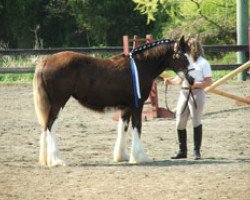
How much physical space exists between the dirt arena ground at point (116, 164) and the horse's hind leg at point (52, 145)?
0.58 ft

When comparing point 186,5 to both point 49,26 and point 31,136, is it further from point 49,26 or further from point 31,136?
point 31,136

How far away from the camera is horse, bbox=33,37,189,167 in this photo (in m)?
10.4

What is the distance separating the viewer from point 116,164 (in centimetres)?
1046

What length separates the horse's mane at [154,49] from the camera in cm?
1092

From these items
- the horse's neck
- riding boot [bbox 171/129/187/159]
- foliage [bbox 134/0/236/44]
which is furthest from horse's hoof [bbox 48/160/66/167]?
foliage [bbox 134/0/236/44]

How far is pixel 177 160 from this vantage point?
10.7 meters

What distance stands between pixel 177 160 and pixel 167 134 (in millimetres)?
2504

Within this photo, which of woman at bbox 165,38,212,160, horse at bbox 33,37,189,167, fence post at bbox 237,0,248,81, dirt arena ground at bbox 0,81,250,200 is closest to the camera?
dirt arena ground at bbox 0,81,250,200

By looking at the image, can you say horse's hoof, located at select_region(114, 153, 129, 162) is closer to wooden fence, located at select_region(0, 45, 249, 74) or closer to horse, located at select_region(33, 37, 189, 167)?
horse, located at select_region(33, 37, 189, 167)

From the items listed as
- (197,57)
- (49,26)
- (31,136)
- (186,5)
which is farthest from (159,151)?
(49,26)

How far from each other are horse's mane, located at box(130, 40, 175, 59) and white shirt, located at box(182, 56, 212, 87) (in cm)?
39

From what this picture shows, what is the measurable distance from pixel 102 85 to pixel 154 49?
0.93 m

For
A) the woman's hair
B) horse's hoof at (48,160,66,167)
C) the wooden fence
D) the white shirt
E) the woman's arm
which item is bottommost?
horse's hoof at (48,160,66,167)

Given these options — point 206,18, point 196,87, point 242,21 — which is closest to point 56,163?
point 196,87
